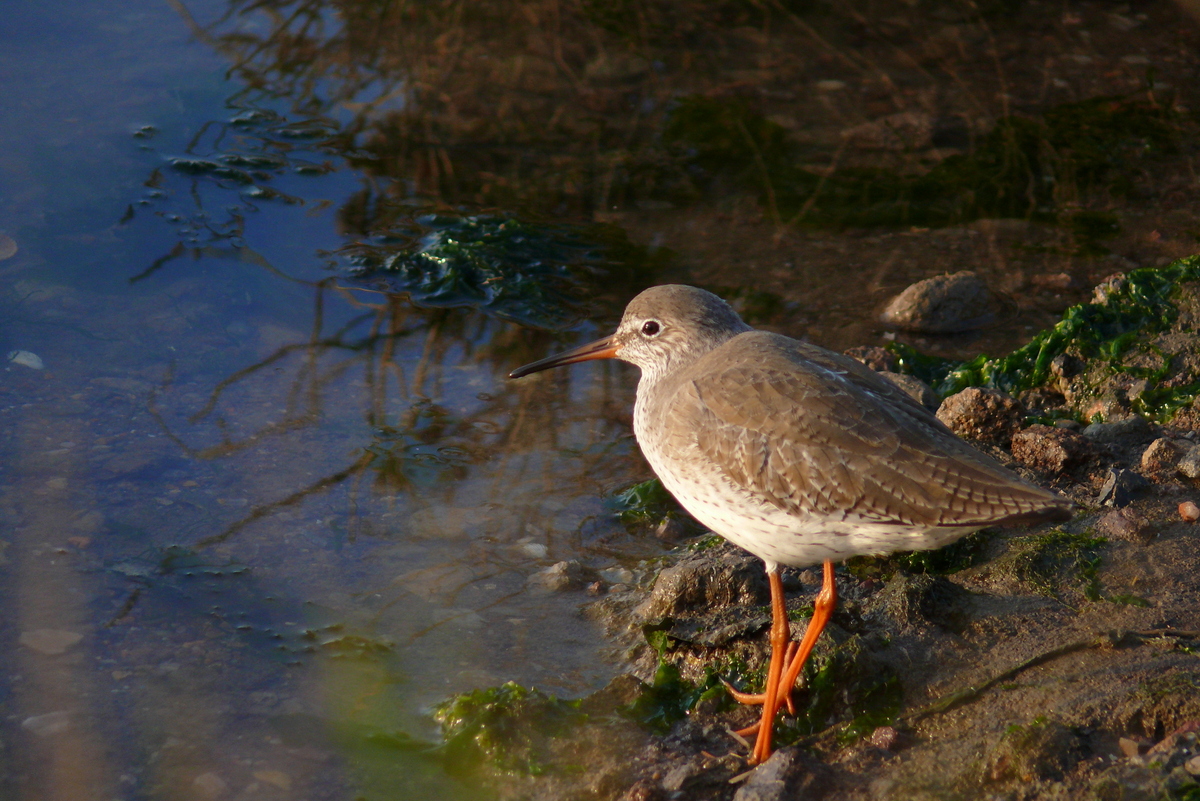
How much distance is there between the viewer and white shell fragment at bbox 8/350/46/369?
5977mm

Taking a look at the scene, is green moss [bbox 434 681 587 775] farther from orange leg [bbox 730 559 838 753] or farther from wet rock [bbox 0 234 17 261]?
wet rock [bbox 0 234 17 261]

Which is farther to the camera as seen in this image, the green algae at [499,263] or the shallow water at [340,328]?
the green algae at [499,263]

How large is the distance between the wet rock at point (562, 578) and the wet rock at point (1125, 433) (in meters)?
2.40

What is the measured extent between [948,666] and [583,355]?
2148 mm

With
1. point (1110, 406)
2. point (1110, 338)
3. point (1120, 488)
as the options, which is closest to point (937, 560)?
point (1120, 488)

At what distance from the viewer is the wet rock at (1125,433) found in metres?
4.93

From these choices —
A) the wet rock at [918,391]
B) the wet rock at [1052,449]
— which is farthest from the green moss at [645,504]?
the wet rock at [1052,449]

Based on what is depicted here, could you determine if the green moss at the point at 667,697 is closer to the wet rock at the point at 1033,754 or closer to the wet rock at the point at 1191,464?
the wet rock at the point at 1033,754

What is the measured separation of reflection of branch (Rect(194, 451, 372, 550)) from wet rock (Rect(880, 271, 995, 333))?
336cm

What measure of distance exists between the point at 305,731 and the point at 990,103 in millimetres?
7702

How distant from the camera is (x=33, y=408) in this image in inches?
223

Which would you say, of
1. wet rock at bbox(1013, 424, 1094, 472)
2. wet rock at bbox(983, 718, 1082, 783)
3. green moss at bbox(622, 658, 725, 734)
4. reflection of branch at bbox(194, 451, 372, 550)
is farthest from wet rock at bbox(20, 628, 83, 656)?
wet rock at bbox(1013, 424, 1094, 472)

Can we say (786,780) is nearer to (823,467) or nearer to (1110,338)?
(823,467)

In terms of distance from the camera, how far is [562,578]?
191 inches
